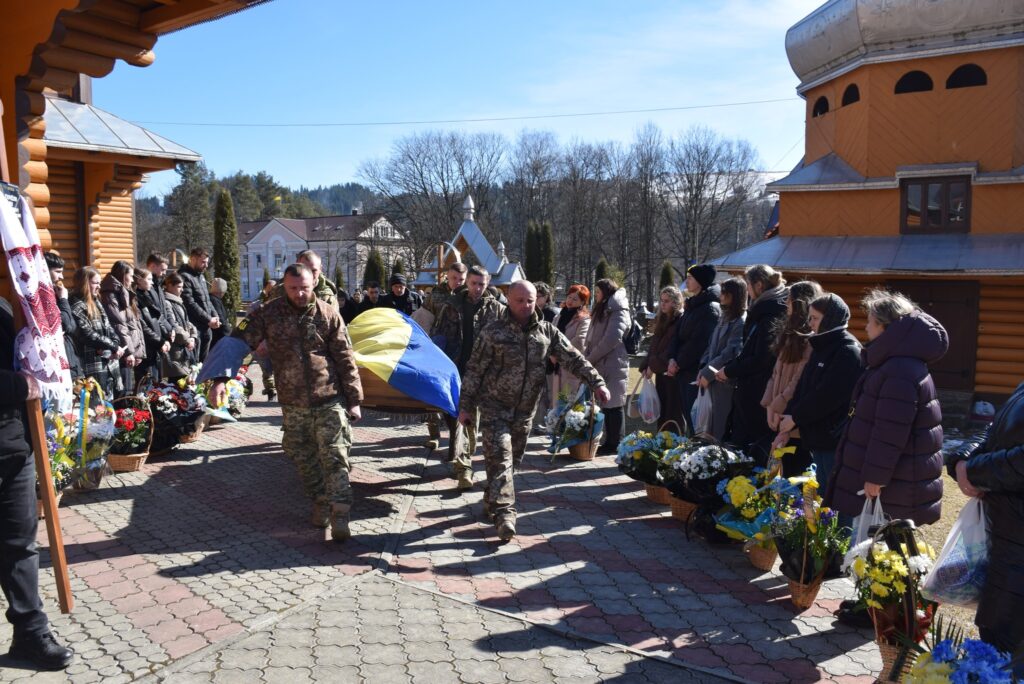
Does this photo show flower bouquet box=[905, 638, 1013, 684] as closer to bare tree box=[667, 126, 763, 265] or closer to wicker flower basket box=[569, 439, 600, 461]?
wicker flower basket box=[569, 439, 600, 461]

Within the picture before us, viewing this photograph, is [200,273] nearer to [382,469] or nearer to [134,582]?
[382,469]

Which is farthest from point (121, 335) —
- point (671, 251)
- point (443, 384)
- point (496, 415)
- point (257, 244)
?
point (257, 244)

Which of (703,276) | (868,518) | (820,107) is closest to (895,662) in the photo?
(868,518)

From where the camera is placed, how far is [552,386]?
10992mm

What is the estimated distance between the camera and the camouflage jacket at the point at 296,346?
5.91m

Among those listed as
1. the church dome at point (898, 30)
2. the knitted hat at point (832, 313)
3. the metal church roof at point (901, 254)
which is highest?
the church dome at point (898, 30)

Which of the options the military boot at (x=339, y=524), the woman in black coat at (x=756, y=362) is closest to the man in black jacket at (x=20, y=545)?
the military boot at (x=339, y=524)

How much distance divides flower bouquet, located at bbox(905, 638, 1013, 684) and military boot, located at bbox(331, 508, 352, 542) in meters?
3.91

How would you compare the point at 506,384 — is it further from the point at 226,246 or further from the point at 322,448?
the point at 226,246

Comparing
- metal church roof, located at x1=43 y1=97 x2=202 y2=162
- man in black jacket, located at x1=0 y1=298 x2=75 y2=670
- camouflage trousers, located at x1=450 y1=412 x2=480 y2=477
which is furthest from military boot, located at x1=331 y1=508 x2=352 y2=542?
metal church roof, located at x1=43 y1=97 x2=202 y2=162

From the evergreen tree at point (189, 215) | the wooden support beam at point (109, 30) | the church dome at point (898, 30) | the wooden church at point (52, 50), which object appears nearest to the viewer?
the wooden church at point (52, 50)

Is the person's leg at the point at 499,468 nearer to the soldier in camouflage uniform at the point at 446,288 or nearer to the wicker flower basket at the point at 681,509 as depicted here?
the wicker flower basket at the point at 681,509

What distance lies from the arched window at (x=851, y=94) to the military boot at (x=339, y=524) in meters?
15.1

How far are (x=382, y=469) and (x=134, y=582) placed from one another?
333cm
